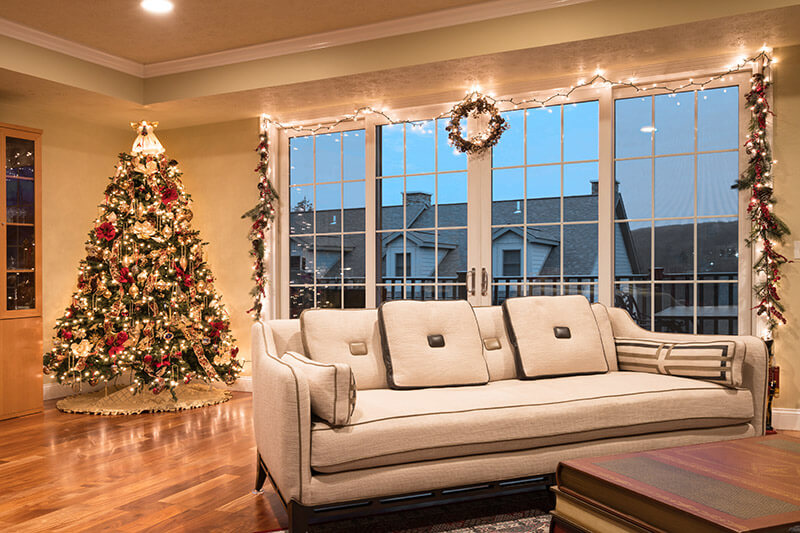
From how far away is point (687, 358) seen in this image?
3.15m

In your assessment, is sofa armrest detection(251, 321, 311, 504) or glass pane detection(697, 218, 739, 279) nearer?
sofa armrest detection(251, 321, 311, 504)

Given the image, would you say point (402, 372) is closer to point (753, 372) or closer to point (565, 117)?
point (753, 372)

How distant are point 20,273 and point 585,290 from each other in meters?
4.30

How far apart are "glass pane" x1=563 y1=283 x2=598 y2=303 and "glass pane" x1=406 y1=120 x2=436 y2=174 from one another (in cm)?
151

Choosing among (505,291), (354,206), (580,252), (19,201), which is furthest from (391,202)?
(19,201)

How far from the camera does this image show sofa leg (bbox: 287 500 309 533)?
7.29 feet

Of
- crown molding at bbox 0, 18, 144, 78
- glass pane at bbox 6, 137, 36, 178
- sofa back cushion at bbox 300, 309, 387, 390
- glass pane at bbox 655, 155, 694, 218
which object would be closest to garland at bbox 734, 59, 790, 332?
glass pane at bbox 655, 155, 694, 218

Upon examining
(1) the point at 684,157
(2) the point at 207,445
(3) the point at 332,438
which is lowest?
(2) the point at 207,445

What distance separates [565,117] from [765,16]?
154 cm

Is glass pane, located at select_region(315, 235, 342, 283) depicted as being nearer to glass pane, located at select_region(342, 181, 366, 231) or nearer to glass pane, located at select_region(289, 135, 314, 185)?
glass pane, located at select_region(342, 181, 366, 231)

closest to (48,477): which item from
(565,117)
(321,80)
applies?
(321,80)

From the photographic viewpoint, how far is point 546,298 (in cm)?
343

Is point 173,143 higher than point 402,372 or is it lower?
higher

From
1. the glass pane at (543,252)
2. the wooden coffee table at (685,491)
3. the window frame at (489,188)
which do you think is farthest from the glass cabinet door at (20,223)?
the wooden coffee table at (685,491)
